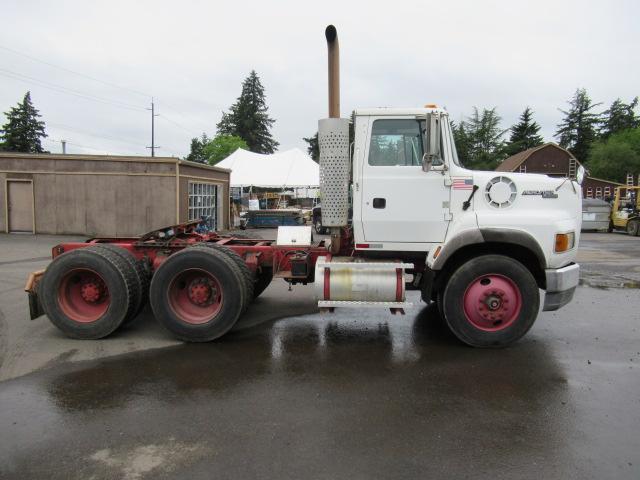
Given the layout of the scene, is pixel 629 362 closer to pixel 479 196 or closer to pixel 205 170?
pixel 479 196

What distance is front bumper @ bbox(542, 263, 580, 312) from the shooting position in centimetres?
550

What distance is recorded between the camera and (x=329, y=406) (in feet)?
14.0

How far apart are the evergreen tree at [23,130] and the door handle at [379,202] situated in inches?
2454

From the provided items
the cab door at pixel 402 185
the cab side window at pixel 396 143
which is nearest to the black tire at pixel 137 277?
the cab door at pixel 402 185

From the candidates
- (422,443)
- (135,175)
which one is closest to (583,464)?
(422,443)

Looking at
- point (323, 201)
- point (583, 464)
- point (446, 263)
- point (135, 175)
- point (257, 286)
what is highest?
point (135, 175)

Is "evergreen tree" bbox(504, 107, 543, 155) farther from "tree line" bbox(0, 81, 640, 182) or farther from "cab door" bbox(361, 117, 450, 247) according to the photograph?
"cab door" bbox(361, 117, 450, 247)

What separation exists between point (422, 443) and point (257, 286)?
184 inches

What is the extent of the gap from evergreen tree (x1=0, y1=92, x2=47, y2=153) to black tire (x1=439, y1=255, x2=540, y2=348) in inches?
2487

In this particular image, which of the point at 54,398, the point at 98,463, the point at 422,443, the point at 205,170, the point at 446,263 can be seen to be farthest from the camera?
the point at 205,170

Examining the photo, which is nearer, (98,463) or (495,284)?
(98,463)

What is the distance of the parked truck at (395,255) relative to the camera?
560 cm

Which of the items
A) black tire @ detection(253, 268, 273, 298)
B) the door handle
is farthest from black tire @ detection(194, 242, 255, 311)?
the door handle

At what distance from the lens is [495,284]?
567cm
